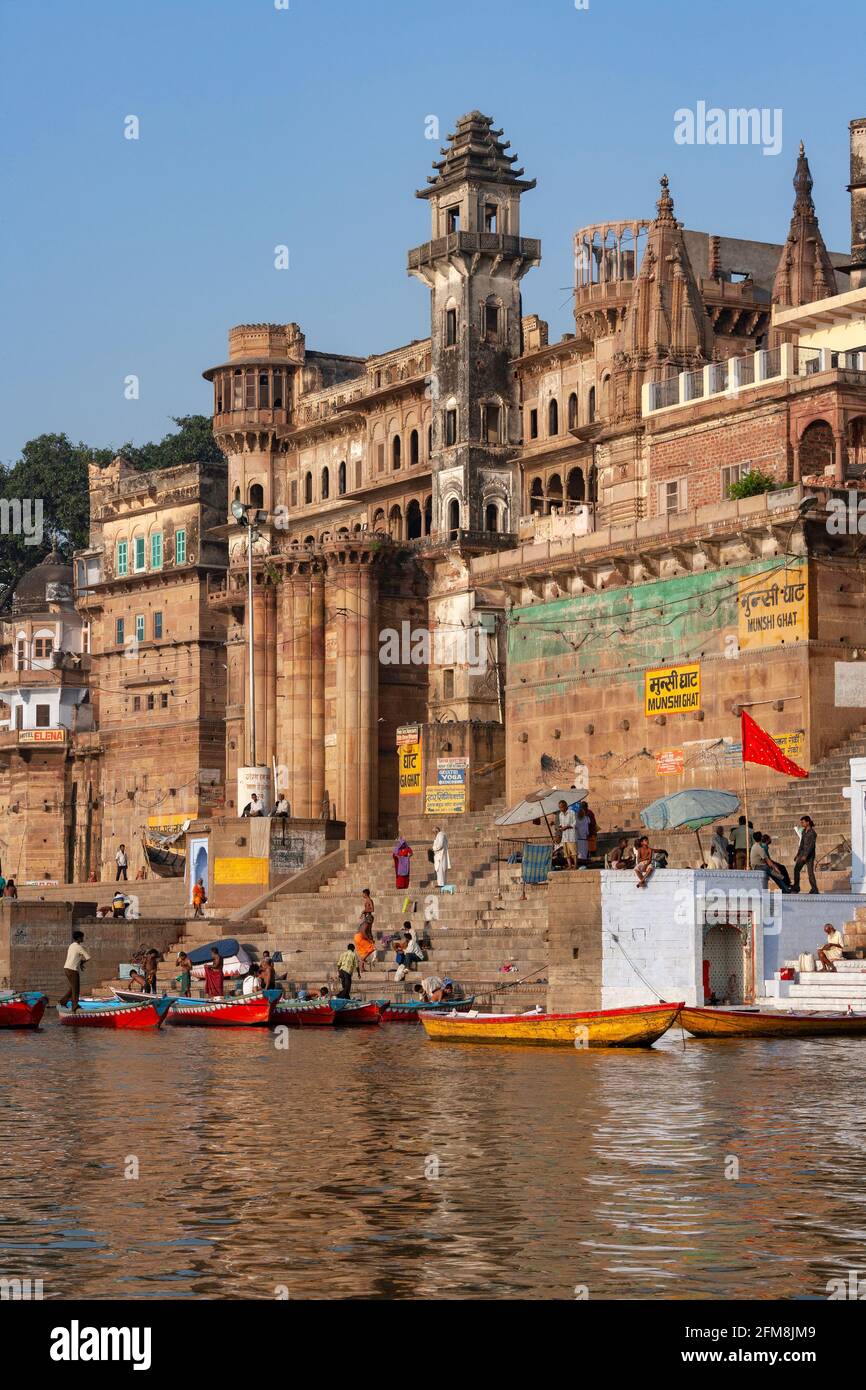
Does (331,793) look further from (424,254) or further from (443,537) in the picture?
(424,254)

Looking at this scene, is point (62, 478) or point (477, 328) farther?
point (62, 478)

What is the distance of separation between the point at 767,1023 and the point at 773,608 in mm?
15307

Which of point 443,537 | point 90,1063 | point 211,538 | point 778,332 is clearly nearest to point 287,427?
point 211,538

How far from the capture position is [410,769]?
5600cm

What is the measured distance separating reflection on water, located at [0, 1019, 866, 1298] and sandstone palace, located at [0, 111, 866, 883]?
17.6 meters

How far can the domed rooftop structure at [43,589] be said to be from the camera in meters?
87.5

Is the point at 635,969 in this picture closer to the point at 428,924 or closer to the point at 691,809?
the point at 691,809

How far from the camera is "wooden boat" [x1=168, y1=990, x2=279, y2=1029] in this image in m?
34.6

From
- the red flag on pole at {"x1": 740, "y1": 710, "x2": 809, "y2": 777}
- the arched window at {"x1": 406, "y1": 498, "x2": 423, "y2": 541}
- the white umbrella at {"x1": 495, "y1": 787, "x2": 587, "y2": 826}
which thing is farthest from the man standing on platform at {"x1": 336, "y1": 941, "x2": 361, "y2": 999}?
the arched window at {"x1": 406, "y1": 498, "x2": 423, "y2": 541}

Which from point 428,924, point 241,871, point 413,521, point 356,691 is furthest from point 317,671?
point 428,924

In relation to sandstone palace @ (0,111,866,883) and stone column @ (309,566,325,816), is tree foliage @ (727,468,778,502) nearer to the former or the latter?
sandstone palace @ (0,111,866,883)

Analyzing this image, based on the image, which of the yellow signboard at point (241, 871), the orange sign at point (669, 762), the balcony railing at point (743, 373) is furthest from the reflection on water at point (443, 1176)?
the yellow signboard at point (241, 871)

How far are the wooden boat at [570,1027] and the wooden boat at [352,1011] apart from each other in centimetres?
464
